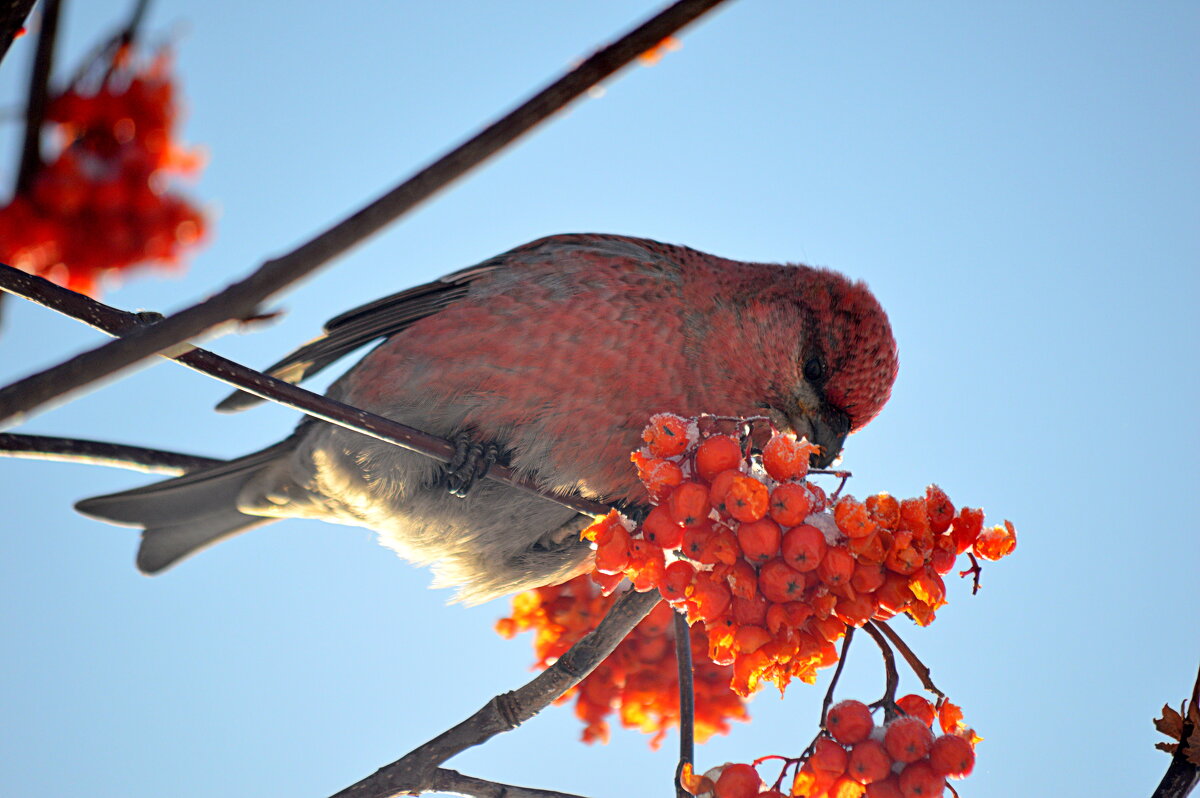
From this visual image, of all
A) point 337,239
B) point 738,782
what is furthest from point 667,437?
point 337,239

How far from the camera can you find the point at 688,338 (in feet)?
7.54

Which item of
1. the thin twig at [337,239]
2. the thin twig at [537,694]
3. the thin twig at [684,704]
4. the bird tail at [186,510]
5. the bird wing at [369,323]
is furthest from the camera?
the bird tail at [186,510]

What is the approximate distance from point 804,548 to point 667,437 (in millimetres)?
276

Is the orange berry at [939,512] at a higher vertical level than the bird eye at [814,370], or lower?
lower

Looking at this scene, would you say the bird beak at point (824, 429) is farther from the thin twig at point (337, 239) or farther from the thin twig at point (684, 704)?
the thin twig at point (337, 239)

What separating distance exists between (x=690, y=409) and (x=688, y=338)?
20 cm

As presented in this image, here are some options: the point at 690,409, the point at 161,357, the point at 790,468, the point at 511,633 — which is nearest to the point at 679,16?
the point at 161,357

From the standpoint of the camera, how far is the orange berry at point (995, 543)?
58.1 inches

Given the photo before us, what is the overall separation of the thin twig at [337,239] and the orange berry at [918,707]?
111cm

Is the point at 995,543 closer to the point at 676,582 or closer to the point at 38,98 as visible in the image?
the point at 676,582

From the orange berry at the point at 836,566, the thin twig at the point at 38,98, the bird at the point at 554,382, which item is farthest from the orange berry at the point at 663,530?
the thin twig at the point at 38,98

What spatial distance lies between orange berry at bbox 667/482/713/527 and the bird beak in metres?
0.84

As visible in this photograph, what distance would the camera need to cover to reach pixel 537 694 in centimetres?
192

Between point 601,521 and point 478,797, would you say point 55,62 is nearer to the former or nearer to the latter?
→ point 601,521
